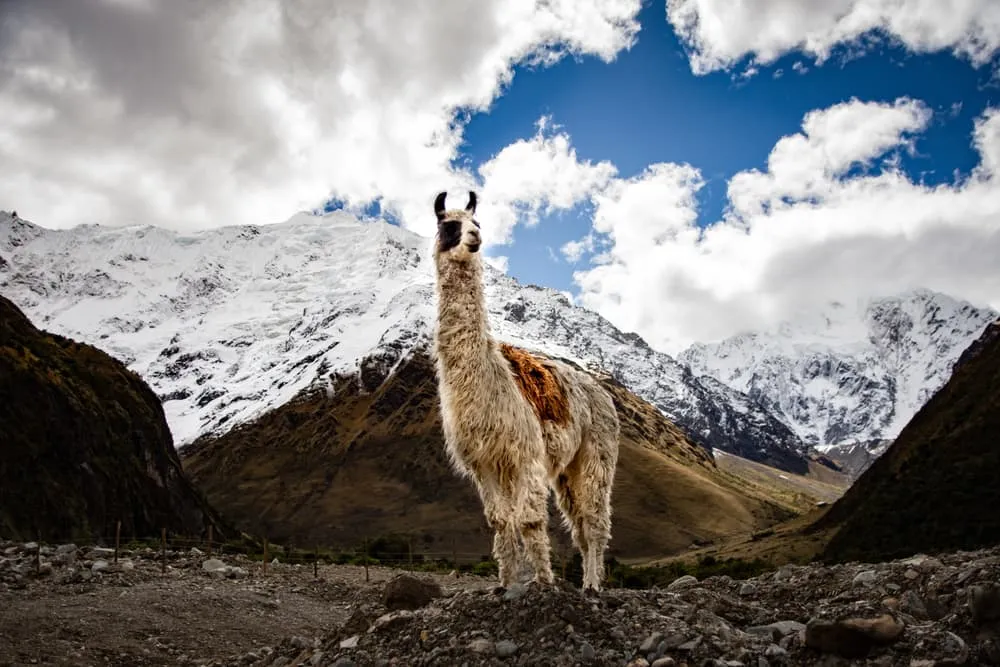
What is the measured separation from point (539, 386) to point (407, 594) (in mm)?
4864

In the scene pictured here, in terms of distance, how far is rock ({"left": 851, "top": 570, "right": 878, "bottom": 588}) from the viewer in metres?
9.45

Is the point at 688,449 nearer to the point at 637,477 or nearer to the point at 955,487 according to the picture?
the point at 637,477

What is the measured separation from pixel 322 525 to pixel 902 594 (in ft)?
439

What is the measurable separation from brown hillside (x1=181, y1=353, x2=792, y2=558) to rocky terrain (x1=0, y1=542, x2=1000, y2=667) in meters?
81.5

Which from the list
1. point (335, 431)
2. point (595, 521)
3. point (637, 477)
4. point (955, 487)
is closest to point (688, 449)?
point (637, 477)

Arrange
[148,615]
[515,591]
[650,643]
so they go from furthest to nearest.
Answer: [148,615]
[515,591]
[650,643]

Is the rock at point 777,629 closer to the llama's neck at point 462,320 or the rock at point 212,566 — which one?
the llama's neck at point 462,320

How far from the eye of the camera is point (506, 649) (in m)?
7.14

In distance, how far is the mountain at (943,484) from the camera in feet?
96.3

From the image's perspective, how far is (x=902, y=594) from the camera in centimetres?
848

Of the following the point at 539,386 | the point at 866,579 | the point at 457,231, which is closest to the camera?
the point at 866,579

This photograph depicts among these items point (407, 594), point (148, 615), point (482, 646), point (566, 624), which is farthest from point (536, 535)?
point (148, 615)

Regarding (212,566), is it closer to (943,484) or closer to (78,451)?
(943,484)

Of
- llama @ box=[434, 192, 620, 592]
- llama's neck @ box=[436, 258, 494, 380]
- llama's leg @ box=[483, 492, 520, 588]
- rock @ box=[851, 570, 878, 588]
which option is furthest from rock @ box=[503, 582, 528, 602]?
rock @ box=[851, 570, 878, 588]
